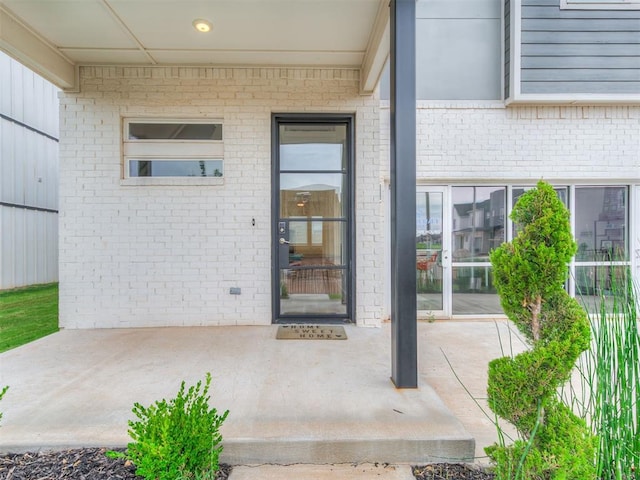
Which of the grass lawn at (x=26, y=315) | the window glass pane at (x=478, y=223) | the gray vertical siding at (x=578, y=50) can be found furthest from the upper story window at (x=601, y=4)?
the grass lawn at (x=26, y=315)

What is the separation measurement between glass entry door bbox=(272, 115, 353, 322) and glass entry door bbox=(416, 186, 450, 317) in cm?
111

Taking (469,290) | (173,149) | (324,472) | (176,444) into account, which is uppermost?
(173,149)

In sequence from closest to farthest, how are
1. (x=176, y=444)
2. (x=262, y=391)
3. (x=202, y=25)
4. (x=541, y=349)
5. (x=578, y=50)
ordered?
(x=541, y=349) → (x=176, y=444) → (x=262, y=391) → (x=202, y=25) → (x=578, y=50)

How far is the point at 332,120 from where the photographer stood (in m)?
4.25

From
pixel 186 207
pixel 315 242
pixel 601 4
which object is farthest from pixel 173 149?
pixel 601 4

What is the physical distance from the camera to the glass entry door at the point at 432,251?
4664 millimetres

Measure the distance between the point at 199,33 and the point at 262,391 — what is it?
3447mm

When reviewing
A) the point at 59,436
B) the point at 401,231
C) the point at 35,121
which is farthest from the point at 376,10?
the point at 35,121

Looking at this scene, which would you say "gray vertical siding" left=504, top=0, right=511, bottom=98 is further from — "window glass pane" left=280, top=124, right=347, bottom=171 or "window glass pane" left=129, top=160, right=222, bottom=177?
"window glass pane" left=129, top=160, right=222, bottom=177

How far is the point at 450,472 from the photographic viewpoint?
1.71 meters

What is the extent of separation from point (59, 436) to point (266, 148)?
130 inches

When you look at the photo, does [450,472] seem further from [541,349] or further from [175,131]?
[175,131]

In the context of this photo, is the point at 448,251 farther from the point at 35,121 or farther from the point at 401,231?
the point at 35,121

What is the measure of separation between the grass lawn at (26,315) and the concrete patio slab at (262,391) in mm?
346
